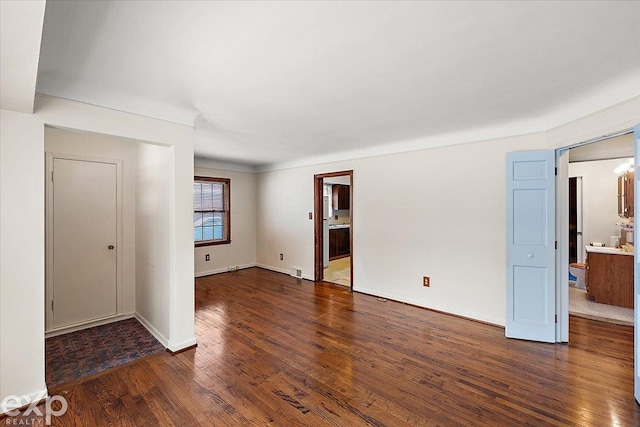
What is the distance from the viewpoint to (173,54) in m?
1.81

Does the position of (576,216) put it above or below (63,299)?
above

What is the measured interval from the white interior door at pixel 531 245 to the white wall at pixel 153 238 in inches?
139

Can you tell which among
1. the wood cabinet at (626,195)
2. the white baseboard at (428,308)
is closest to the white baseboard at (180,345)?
the white baseboard at (428,308)

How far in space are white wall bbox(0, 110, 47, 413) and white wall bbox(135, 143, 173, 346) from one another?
3.07 ft

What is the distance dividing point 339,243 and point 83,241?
5606 millimetres

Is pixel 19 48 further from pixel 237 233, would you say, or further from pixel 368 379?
pixel 237 233

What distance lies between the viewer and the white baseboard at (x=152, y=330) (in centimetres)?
297

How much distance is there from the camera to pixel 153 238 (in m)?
3.25

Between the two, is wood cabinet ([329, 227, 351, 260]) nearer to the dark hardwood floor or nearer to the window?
the window

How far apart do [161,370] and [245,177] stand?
461cm

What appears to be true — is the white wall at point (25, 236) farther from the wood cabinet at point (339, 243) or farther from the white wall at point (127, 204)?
the wood cabinet at point (339, 243)

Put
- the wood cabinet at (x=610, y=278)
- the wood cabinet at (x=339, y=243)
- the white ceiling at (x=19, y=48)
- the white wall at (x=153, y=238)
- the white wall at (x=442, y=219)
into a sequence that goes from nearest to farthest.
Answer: the white ceiling at (x=19, y=48)
the white wall at (x=153, y=238)
the white wall at (x=442, y=219)
the wood cabinet at (x=610, y=278)
the wood cabinet at (x=339, y=243)

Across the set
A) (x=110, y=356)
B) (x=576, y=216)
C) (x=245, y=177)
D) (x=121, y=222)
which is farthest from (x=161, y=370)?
(x=576, y=216)

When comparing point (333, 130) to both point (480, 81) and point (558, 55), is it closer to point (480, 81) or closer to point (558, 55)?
point (480, 81)
